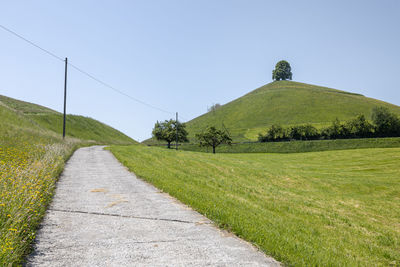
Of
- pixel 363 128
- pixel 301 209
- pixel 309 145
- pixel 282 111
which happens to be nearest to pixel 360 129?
pixel 363 128

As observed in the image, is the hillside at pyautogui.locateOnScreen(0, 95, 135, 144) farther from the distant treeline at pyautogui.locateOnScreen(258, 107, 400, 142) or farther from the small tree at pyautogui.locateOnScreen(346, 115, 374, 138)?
the small tree at pyautogui.locateOnScreen(346, 115, 374, 138)

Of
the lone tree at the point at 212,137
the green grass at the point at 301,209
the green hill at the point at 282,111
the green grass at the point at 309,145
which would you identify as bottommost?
the green grass at the point at 301,209

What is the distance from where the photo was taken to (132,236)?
20.1 feet

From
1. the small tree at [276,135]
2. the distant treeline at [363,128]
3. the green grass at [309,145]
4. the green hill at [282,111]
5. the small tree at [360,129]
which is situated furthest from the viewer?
the green hill at [282,111]

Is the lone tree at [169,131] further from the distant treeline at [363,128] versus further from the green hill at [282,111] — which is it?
the distant treeline at [363,128]

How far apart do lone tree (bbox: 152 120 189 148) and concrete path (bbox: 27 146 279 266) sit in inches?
3026

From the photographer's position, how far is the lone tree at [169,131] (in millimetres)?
87125

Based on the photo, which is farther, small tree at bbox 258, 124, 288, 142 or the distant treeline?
small tree at bbox 258, 124, 288, 142

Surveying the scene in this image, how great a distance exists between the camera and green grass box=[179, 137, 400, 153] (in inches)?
2682

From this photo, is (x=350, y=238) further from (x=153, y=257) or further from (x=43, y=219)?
(x=43, y=219)

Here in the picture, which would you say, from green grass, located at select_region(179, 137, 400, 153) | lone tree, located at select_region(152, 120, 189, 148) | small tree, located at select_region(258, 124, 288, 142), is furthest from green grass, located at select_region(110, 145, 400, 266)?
lone tree, located at select_region(152, 120, 189, 148)

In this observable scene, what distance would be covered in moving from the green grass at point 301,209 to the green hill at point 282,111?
76.4m

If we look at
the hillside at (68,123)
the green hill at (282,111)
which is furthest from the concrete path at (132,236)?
the green hill at (282,111)

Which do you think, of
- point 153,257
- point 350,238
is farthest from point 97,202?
point 350,238
